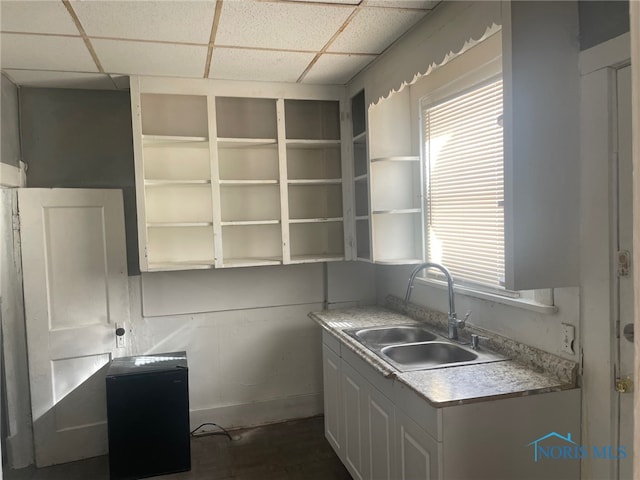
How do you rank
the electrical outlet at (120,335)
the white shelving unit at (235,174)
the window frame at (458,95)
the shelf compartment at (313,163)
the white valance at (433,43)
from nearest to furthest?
1. the white valance at (433,43)
2. the window frame at (458,95)
3. the white shelving unit at (235,174)
4. the electrical outlet at (120,335)
5. the shelf compartment at (313,163)

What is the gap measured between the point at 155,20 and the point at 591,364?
238cm

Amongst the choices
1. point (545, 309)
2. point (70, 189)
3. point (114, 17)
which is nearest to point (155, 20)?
point (114, 17)

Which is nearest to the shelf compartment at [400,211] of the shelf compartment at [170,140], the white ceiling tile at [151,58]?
the shelf compartment at [170,140]

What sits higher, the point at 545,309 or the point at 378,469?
the point at 545,309

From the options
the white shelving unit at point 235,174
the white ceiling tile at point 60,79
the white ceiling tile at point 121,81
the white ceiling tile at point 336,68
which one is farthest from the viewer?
the white shelving unit at point 235,174

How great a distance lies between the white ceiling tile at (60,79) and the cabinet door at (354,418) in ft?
7.90

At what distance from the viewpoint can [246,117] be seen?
3504 mm

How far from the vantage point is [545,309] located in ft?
6.60

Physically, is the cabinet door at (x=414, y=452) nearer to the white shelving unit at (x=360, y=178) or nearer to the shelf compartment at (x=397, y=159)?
the white shelving unit at (x=360, y=178)

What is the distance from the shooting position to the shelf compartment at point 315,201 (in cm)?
363

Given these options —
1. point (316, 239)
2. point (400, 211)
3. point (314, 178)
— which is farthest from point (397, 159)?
point (316, 239)

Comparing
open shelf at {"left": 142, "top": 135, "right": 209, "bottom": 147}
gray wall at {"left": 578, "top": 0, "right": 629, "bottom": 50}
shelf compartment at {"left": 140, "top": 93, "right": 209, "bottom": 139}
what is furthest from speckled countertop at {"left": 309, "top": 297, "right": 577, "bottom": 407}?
shelf compartment at {"left": 140, "top": 93, "right": 209, "bottom": 139}

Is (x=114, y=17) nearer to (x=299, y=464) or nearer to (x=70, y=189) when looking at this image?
(x=70, y=189)

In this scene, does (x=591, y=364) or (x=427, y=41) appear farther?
(x=427, y=41)
